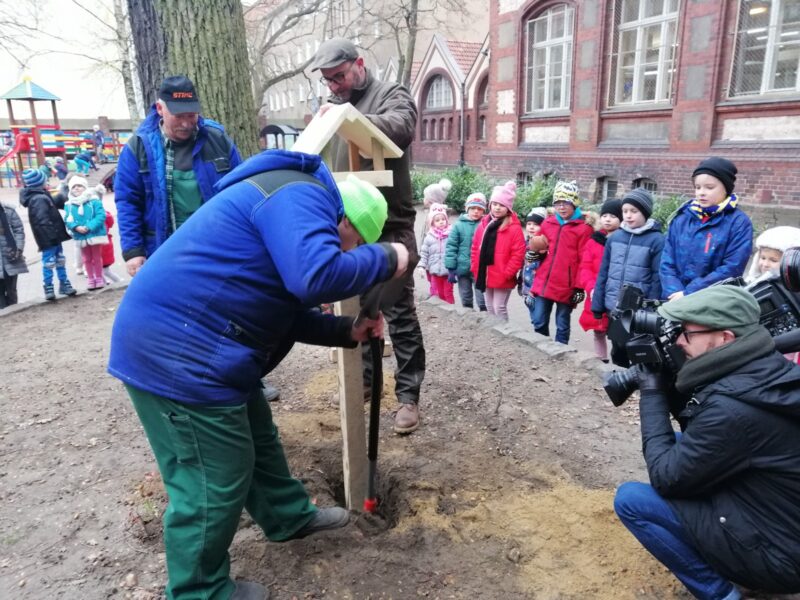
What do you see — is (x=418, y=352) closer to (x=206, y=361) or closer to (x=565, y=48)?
(x=206, y=361)

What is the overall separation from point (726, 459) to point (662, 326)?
19.7 inches

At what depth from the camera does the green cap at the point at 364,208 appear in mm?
1990

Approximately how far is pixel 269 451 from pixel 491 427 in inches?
63.3

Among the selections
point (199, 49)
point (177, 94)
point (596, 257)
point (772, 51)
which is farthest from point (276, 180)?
point (772, 51)

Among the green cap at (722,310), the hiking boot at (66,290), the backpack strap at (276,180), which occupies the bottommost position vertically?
the hiking boot at (66,290)

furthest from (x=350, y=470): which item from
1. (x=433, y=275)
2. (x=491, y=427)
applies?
(x=433, y=275)

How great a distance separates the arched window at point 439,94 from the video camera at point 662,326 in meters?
21.5

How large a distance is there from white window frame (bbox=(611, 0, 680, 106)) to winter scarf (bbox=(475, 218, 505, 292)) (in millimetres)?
7612

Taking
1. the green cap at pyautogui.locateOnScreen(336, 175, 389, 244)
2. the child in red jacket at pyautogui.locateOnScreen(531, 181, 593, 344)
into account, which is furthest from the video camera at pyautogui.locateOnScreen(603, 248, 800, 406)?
the child in red jacket at pyautogui.locateOnScreen(531, 181, 593, 344)

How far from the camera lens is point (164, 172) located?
343 centimetres

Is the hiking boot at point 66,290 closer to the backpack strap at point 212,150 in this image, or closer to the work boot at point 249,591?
the backpack strap at point 212,150

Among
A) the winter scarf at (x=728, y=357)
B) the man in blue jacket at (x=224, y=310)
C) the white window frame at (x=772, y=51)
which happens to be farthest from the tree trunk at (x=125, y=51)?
the winter scarf at (x=728, y=357)

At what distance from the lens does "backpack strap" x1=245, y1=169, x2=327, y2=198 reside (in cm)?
180

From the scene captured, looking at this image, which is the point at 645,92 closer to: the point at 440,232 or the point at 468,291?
the point at 440,232
